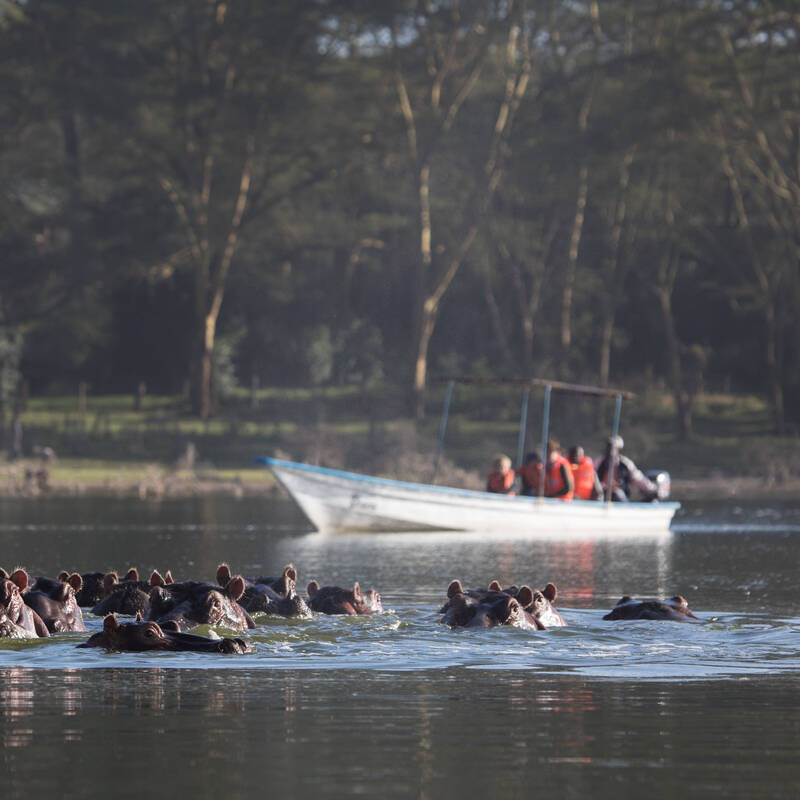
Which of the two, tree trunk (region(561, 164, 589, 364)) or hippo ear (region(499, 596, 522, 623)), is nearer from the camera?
hippo ear (region(499, 596, 522, 623))

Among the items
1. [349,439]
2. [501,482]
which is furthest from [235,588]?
[349,439]

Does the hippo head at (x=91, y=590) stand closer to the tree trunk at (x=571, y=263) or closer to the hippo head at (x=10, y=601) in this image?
the hippo head at (x=10, y=601)

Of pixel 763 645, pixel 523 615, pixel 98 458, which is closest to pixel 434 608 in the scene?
pixel 523 615

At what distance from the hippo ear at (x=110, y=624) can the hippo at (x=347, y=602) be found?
2930 mm

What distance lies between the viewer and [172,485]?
46.0m

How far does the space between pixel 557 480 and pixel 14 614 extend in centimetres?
2049

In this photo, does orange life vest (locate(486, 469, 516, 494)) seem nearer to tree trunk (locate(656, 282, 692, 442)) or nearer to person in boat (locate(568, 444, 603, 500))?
person in boat (locate(568, 444, 603, 500))

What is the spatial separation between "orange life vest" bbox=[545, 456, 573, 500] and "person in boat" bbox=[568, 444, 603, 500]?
7.7 inches

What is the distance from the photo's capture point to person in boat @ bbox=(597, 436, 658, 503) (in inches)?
1395

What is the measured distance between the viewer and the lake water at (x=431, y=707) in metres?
9.41

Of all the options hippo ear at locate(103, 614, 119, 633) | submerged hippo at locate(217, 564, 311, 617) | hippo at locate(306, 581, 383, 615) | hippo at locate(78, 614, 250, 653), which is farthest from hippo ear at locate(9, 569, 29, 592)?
hippo at locate(306, 581, 383, 615)

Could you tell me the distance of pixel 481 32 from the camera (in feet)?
178

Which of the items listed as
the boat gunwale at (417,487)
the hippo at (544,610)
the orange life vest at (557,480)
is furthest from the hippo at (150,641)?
the orange life vest at (557,480)

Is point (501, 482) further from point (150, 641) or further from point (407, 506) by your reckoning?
point (150, 641)
